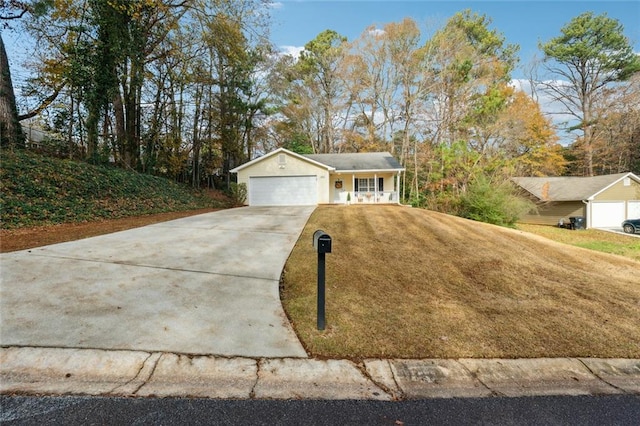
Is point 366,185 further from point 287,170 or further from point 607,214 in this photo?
point 607,214

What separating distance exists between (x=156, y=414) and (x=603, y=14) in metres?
34.2

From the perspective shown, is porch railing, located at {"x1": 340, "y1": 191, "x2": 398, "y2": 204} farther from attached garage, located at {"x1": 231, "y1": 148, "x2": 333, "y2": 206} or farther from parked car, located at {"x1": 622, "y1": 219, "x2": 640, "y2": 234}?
parked car, located at {"x1": 622, "y1": 219, "x2": 640, "y2": 234}

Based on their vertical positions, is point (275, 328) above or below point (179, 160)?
below

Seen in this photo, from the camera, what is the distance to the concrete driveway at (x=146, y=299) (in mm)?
2531

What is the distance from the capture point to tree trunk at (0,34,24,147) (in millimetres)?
9719

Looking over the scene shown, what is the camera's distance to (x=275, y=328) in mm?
2932

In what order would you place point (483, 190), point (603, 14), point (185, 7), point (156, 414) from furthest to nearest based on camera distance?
point (603, 14)
point (483, 190)
point (185, 7)
point (156, 414)

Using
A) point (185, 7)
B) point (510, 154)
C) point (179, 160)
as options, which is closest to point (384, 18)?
point (510, 154)

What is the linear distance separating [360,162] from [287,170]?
202 inches

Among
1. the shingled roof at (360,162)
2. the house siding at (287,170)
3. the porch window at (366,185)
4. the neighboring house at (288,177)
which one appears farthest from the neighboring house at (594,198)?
the house siding at (287,170)

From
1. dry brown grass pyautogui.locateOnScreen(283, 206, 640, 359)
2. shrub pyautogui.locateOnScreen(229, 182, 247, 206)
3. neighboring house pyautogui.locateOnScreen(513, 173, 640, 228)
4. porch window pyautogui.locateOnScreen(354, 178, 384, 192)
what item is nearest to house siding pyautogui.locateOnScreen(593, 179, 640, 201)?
neighboring house pyautogui.locateOnScreen(513, 173, 640, 228)

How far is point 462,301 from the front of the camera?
3768 mm

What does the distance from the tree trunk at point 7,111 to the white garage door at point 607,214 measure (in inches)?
1232

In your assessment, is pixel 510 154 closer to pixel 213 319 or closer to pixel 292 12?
pixel 292 12
